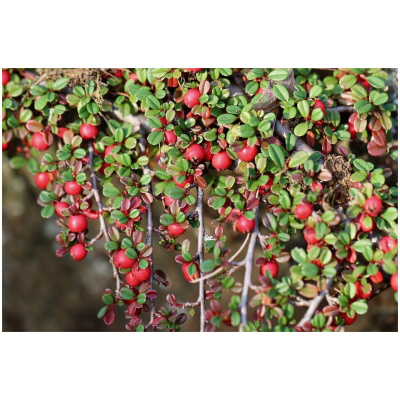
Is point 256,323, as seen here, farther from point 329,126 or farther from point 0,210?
point 0,210

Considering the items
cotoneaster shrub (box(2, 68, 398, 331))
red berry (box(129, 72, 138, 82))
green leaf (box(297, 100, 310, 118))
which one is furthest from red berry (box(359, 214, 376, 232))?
red berry (box(129, 72, 138, 82))

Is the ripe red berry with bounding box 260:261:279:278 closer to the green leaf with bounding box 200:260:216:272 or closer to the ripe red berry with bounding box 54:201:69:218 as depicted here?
the green leaf with bounding box 200:260:216:272

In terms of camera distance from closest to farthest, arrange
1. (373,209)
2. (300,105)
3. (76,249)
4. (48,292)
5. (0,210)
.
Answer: (373,209), (300,105), (76,249), (0,210), (48,292)

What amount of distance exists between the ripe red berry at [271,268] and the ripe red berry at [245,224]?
11cm

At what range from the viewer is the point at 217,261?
3.89 feet

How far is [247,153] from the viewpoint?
124 centimetres

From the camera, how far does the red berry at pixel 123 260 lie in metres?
1.27

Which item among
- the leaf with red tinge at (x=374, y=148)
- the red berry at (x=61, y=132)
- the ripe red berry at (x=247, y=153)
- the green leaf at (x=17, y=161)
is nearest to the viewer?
the ripe red berry at (x=247, y=153)

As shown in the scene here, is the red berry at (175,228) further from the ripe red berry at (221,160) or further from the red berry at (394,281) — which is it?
the red berry at (394,281)

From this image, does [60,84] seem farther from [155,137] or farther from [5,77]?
[155,137]

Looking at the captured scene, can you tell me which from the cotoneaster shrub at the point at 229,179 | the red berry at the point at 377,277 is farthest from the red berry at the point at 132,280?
the red berry at the point at 377,277

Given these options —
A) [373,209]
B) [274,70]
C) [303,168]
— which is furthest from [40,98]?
[373,209]

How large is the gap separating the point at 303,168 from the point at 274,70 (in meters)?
0.32

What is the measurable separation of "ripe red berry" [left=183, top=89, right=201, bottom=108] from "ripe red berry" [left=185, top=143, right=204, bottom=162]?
132mm
